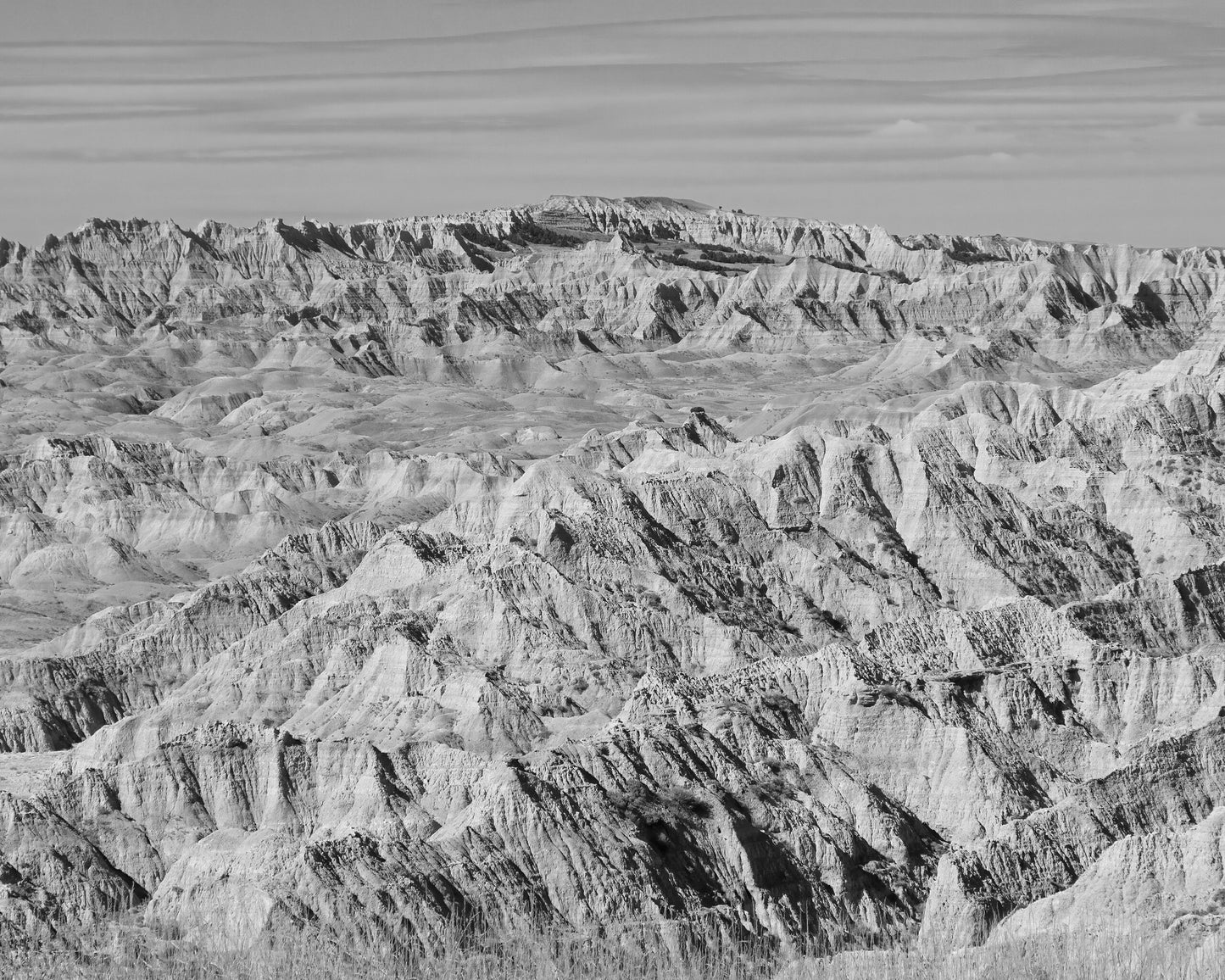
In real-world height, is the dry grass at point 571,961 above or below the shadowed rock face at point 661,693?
below

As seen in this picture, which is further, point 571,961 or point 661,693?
point 661,693

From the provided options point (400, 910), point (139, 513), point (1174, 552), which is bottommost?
point (400, 910)

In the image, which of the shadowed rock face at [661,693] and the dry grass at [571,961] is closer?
the dry grass at [571,961]

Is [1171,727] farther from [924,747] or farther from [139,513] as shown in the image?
[139,513]

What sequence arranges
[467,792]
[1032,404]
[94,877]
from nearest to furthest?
[94,877] → [467,792] → [1032,404]

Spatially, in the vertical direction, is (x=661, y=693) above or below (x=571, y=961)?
above

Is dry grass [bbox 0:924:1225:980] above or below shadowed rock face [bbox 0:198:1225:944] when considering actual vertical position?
below

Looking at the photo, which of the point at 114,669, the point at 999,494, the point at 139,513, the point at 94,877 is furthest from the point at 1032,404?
the point at 94,877

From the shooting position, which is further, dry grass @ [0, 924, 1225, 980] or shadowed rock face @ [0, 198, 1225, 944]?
shadowed rock face @ [0, 198, 1225, 944]
